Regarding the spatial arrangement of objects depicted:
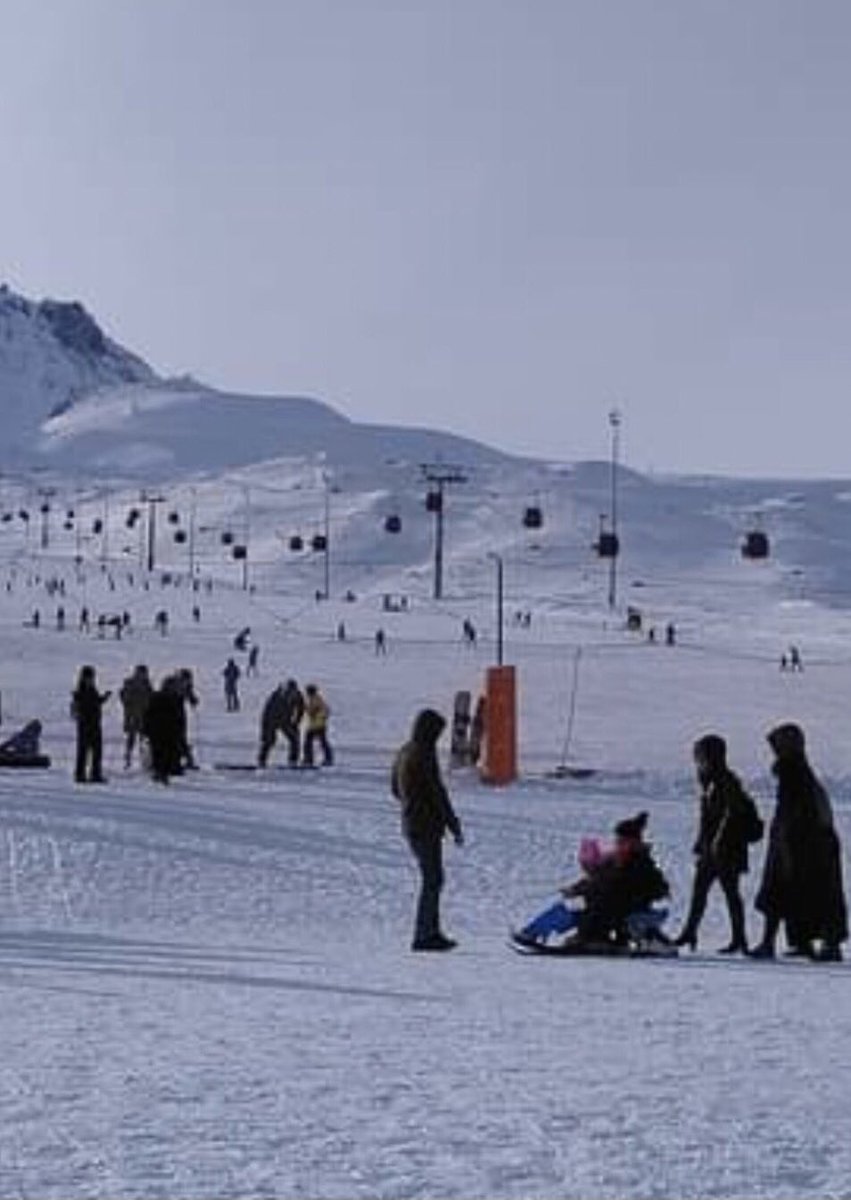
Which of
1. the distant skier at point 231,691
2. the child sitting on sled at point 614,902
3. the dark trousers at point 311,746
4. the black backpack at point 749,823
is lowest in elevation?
the child sitting on sled at point 614,902

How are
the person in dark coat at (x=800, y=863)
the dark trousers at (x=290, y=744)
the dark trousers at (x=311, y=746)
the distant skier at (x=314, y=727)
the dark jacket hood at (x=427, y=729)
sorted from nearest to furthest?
1. the person in dark coat at (x=800, y=863)
2. the dark jacket hood at (x=427, y=729)
3. the dark trousers at (x=290, y=744)
4. the distant skier at (x=314, y=727)
5. the dark trousers at (x=311, y=746)

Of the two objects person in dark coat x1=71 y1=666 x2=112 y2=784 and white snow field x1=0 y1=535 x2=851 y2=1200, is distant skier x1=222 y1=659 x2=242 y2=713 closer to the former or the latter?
white snow field x1=0 y1=535 x2=851 y2=1200

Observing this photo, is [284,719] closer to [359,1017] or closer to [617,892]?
[617,892]

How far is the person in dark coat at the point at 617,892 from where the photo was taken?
490 inches

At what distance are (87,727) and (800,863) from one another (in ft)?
40.5

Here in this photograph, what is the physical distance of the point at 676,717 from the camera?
41.9m

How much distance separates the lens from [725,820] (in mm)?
12539

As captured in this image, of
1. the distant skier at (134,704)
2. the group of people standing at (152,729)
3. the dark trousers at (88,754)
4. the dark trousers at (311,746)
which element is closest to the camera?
the group of people standing at (152,729)

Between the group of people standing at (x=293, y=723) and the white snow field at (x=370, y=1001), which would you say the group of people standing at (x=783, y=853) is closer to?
the white snow field at (x=370, y=1001)

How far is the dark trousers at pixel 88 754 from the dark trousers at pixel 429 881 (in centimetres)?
1109

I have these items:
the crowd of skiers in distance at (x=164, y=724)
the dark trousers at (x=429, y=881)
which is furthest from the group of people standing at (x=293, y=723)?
the dark trousers at (x=429, y=881)

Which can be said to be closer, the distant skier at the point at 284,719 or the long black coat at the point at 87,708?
the long black coat at the point at 87,708

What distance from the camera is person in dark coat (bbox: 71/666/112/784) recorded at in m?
23.0

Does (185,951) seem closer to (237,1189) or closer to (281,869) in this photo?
(281,869)
